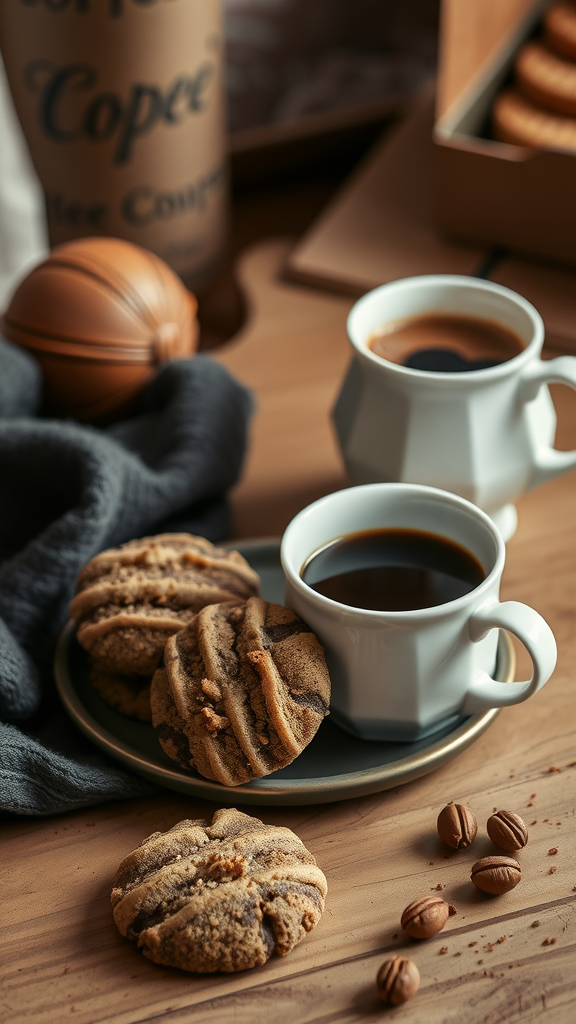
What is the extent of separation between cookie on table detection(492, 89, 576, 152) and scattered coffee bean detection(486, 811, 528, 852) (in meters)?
0.59

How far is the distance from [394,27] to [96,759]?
1077 mm

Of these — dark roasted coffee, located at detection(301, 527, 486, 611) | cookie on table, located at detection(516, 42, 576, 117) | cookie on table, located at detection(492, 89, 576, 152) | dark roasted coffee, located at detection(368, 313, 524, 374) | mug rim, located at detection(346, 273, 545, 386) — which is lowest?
dark roasted coffee, located at detection(301, 527, 486, 611)

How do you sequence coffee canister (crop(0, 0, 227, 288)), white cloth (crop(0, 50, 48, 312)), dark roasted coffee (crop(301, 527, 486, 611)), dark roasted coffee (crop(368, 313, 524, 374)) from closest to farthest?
dark roasted coffee (crop(301, 527, 486, 611)), dark roasted coffee (crop(368, 313, 524, 374)), coffee canister (crop(0, 0, 227, 288)), white cloth (crop(0, 50, 48, 312))

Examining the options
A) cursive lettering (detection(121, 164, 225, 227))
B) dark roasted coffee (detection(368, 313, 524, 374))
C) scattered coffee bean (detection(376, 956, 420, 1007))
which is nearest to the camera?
scattered coffee bean (detection(376, 956, 420, 1007))

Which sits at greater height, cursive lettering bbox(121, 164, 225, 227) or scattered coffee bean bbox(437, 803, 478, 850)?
cursive lettering bbox(121, 164, 225, 227)

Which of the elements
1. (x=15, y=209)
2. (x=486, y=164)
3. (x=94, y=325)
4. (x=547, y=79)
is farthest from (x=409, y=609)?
(x=15, y=209)

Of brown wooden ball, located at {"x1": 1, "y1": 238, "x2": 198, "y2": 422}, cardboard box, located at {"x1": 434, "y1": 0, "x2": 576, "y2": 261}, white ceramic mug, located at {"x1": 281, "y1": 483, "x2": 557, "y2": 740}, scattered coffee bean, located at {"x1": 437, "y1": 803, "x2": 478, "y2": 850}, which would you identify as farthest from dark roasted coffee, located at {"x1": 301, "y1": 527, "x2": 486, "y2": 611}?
cardboard box, located at {"x1": 434, "y1": 0, "x2": 576, "y2": 261}

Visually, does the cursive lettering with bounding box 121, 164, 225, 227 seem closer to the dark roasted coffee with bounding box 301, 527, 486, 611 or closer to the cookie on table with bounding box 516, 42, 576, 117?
the cookie on table with bounding box 516, 42, 576, 117

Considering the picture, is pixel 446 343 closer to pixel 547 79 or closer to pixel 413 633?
pixel 413 633

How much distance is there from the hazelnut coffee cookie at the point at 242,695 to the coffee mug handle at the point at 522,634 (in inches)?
3.3

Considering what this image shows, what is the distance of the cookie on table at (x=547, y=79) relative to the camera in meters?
0.95

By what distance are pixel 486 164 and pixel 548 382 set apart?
1.09 feet

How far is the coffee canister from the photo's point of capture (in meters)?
0.88

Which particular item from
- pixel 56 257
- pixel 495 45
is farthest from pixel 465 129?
pixel 56 257
